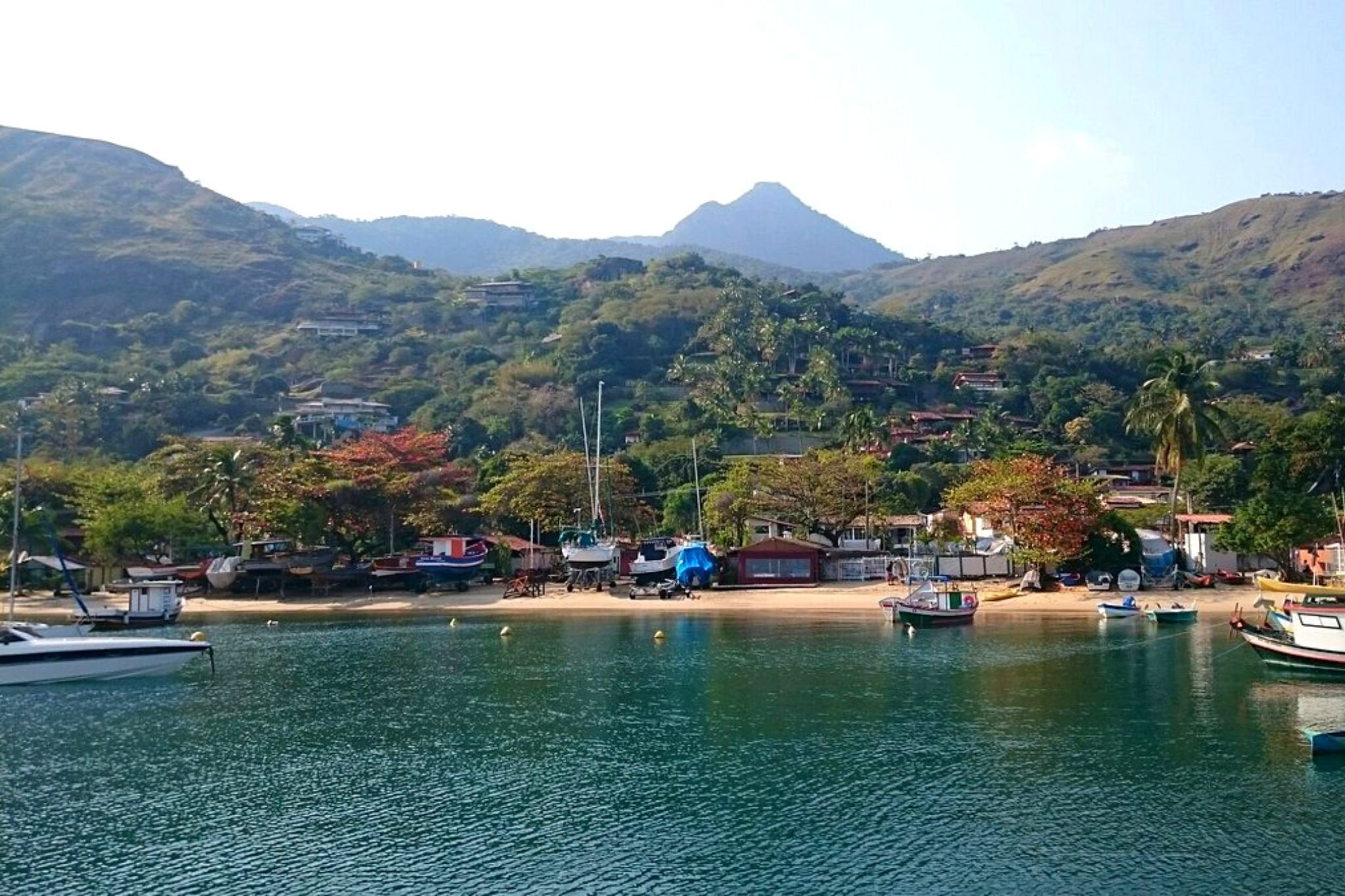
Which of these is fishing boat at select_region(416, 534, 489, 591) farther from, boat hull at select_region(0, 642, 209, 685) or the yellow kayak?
the yellow kayak

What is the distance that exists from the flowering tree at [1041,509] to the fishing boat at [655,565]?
21.0 metres

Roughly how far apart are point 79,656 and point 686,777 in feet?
93.9

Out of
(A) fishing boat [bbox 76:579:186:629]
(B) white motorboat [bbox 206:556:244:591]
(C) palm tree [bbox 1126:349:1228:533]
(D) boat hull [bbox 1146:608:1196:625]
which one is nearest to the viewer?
(D) boat hull [bbox 1146:608:1196:625]

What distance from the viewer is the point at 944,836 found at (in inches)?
969

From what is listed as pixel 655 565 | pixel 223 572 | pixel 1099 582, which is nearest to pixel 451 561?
pixel 655 565

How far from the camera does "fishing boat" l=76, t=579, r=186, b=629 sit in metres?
62.6

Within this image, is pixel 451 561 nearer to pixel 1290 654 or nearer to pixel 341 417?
pixel 1290 654

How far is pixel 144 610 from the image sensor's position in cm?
6341

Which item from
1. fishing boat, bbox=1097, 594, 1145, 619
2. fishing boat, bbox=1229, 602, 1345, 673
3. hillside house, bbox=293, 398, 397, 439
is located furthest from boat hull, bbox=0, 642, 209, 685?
hillside house, bbox=293, 398, 397, 439

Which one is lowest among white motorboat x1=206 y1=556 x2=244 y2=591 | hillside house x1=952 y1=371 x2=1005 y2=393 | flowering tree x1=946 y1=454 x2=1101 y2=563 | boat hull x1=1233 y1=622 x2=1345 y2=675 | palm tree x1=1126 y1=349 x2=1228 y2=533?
boat hull x1=1233 y1=622 x2=1345 y2=675

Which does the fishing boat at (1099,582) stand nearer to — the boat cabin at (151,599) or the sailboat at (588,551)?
the sailboat at (588,551)

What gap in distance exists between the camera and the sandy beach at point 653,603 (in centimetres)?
6606

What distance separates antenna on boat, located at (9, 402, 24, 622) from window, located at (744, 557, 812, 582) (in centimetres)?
4413

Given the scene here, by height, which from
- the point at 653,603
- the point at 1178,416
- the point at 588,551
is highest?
the point at 1178,416
